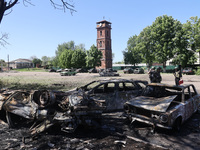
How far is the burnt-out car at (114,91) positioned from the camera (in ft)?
21.2

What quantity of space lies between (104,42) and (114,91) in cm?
6321

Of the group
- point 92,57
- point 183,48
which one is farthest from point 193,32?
point 92,57

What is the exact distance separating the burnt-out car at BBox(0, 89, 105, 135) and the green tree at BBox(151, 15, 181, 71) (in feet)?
125

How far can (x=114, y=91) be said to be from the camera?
665 cm

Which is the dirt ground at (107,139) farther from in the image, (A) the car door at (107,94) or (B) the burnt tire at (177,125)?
(A) the car door at (107,94)

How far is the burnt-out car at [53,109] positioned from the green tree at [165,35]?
125 ft

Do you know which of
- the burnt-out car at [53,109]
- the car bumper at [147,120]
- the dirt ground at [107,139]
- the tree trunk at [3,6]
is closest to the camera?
the dirt ground at [107,139]

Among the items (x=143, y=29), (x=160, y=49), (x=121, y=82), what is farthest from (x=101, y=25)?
(x=121, y=82)

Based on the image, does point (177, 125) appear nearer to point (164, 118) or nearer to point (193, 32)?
point (164, 118)

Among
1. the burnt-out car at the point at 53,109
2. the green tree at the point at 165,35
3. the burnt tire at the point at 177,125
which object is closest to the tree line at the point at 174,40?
the green tree at the point at 165,35

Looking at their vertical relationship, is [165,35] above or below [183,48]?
above

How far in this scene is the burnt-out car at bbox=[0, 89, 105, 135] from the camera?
423cm

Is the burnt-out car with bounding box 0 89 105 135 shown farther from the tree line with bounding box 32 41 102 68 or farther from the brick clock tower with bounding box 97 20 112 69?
the brick clock tower with bounding box 97 20 112 69

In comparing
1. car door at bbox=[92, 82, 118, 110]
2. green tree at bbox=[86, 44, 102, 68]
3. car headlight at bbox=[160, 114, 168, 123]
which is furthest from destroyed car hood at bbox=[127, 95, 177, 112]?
green tree at bbox=[86, 44, 102, 68]
